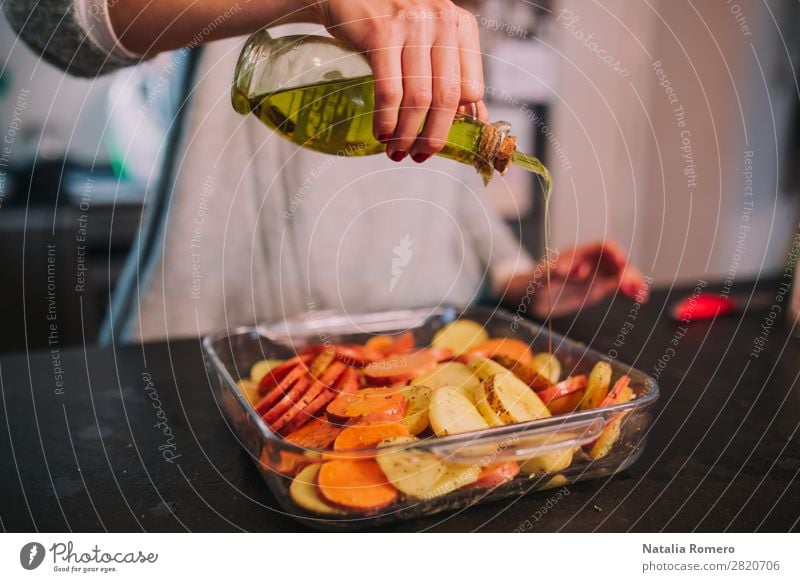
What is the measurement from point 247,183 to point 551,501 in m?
0.63

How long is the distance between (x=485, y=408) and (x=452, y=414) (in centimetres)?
2

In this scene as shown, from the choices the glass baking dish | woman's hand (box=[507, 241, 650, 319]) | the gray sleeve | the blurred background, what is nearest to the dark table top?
the glass baking dish

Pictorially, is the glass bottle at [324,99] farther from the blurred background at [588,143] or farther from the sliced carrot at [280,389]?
the blurred background at [588,143]

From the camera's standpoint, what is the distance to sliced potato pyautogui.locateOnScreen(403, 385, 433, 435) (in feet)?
1.27

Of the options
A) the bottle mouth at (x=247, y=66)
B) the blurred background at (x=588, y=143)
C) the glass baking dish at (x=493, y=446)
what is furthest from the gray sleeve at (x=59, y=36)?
the blurred background at (x=588, y=143)

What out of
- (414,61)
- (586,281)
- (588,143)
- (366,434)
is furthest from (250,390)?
(588,143)

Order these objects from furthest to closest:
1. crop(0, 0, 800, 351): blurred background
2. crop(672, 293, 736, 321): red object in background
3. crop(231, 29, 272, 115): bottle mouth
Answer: crop(0, 0, 800, 351): blurred background, crop(672, 293, 736, 321): red object in background, crop(231, 29, 272, 115): bottle mouth

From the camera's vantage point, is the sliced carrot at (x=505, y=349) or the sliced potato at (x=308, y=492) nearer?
the sliced potato at (x=308, y=492)

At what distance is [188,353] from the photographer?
2.10 ft

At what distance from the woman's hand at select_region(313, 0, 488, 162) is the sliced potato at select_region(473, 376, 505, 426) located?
15 centimetres

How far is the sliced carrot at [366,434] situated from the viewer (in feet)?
1.19

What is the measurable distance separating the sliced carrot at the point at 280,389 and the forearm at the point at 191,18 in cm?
23

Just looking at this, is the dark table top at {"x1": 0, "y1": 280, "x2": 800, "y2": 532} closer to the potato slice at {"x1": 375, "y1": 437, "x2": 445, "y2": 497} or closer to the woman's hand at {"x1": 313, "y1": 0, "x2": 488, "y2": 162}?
the potato slice at {"x1": 375, "y1": 437, "x2": 445, "y2": 497}

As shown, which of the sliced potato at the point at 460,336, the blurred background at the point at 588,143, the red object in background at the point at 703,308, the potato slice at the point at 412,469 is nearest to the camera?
the potato slice at the point at 412,469
